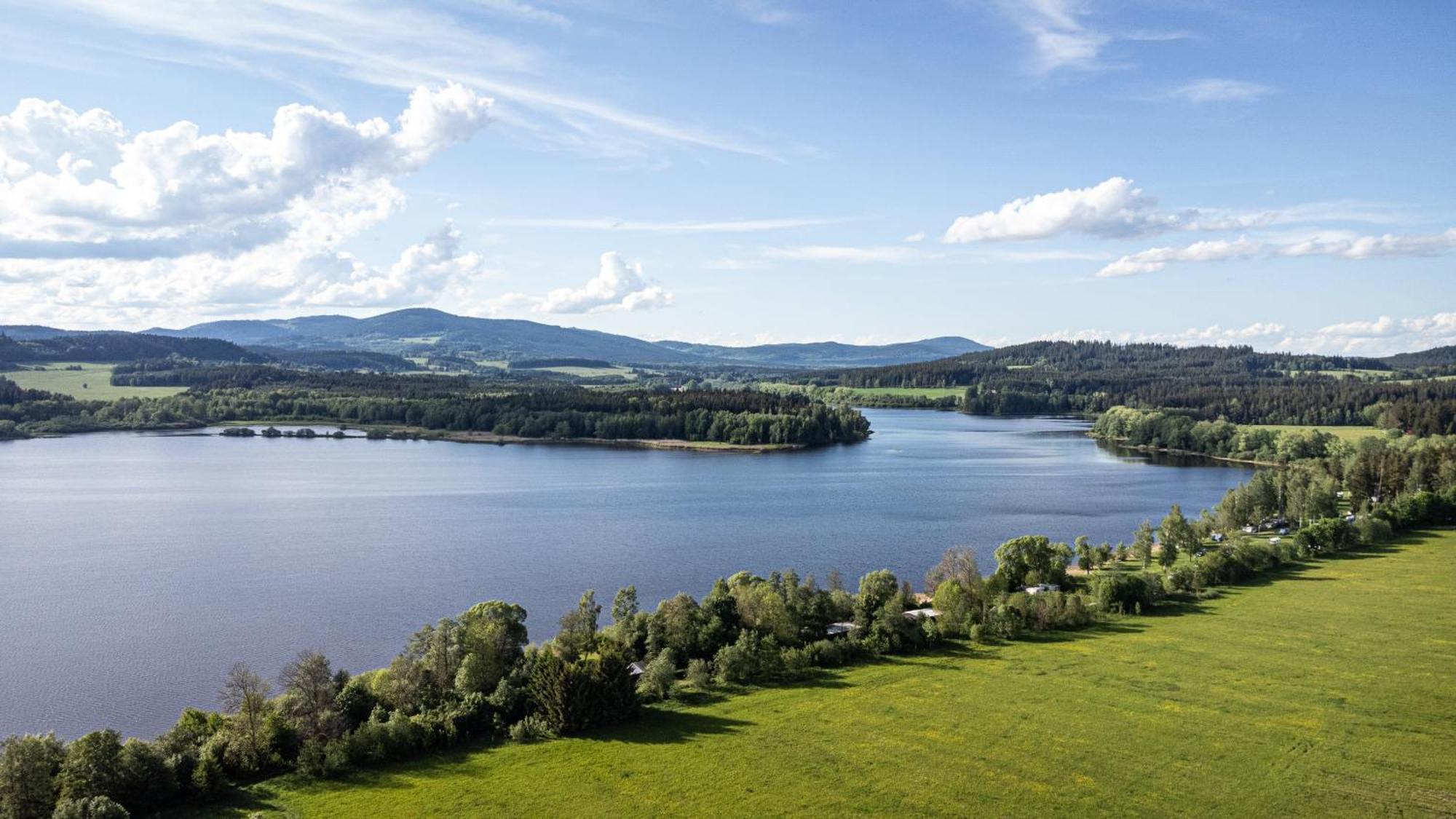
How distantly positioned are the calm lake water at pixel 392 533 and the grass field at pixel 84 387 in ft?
171

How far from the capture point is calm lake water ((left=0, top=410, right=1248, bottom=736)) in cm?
4038

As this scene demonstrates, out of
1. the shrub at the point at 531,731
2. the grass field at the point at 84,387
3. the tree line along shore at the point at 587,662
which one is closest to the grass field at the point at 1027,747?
the shrub at the point at 531,731

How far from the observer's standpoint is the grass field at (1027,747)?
26.1 m

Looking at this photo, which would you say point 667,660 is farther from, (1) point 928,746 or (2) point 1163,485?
(2) point 1163,485

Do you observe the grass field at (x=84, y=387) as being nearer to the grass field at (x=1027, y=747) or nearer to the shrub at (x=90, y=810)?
the shrub at (x=90, y=810)

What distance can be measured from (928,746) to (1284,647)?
19546mm

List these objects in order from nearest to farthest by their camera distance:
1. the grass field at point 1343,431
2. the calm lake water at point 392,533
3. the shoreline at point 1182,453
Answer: the calm lake water at point 392,533, the shoreline at point 1182,453, the grass field at point 1343,431

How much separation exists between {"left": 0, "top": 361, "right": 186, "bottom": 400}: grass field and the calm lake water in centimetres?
5213

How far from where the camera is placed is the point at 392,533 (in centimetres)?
6488

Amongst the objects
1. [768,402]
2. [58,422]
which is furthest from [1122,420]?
[58,422]

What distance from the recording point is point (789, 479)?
95312 mm

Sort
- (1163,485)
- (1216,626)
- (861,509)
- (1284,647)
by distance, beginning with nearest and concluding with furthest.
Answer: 1. (1284,647)
2. (1216,626)
3. (861,509)
4. (1163,485)

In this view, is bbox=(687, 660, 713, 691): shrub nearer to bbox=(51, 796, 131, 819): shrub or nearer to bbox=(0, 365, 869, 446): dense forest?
bbox=(51, 796, 131, 819): shrub

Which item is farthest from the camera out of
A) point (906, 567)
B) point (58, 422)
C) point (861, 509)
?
point (58, 422)
